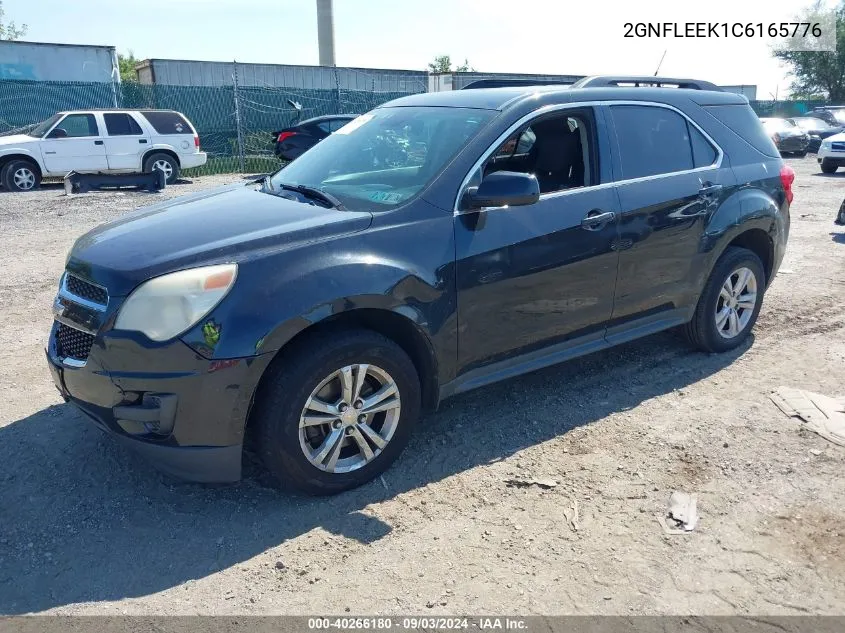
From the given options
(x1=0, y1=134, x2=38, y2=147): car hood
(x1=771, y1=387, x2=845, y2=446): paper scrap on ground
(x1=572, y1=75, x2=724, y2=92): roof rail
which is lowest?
(x1=771, y1=387, x2=845, y2=446): paper scrap on ground

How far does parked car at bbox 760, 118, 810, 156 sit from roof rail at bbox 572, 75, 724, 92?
2112cm


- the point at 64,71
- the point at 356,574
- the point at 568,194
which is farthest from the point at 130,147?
the point at 356,574

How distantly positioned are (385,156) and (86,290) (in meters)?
1.80

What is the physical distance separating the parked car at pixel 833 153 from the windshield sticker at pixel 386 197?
18.7 metres

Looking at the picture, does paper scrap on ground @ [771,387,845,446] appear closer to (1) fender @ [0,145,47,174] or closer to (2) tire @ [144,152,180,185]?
(2) tire @ [144,152,180,185]

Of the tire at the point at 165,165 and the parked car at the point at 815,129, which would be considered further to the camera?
the parked car at the point at 815,129

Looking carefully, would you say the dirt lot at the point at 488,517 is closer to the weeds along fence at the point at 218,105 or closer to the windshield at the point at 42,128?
the windshield at the point at 42,128

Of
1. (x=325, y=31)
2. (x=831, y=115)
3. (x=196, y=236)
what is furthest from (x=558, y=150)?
(x=325, y=31)

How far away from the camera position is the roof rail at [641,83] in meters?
4.69

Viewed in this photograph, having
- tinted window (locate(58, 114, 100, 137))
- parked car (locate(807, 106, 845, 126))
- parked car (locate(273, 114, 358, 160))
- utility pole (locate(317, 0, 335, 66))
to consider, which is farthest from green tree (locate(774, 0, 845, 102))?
tinted window (locate(58, 114, 100, 137))

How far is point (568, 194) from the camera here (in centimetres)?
418

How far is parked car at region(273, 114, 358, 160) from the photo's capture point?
58.0 feet

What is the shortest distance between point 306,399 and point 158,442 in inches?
26.3

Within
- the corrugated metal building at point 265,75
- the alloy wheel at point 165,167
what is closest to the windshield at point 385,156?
the alloy wheel at point 165,167
